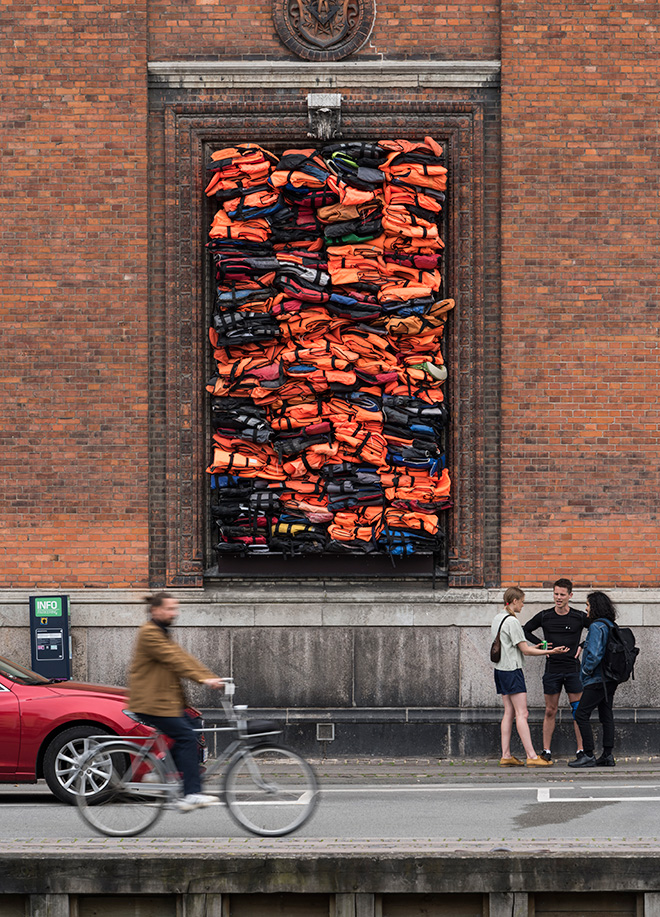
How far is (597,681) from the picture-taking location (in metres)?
13.3

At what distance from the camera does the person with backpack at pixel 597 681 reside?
1331 centimetres

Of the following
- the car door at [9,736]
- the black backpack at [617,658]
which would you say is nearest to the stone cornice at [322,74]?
the black backpack at [617,658]

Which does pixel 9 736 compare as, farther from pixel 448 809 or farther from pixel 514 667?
pixel 514 667

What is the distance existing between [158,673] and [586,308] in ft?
25.8

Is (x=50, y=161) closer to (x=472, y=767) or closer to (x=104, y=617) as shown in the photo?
(x=104, y=617)

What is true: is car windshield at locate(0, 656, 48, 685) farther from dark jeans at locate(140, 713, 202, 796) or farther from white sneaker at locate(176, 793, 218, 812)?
white sneaker at locate(176, 793, 218, 812)

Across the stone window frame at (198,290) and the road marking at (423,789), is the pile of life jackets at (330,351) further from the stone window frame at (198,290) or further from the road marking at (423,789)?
the road marking at (423,789)

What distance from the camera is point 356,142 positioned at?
1475 cm

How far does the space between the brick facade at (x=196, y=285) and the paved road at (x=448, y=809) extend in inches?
96.4

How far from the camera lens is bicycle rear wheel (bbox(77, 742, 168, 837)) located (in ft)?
28.7

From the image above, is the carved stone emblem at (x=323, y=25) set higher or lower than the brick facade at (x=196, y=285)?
higher

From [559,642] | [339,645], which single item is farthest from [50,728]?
[559,642]

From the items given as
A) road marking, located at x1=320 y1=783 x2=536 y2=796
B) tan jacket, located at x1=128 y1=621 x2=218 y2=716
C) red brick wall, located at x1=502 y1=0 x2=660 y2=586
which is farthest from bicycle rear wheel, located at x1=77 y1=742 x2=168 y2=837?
red brick wall, located at x1=502 y1=0 x2=660 y2=586

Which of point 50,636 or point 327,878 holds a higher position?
point 50,636
